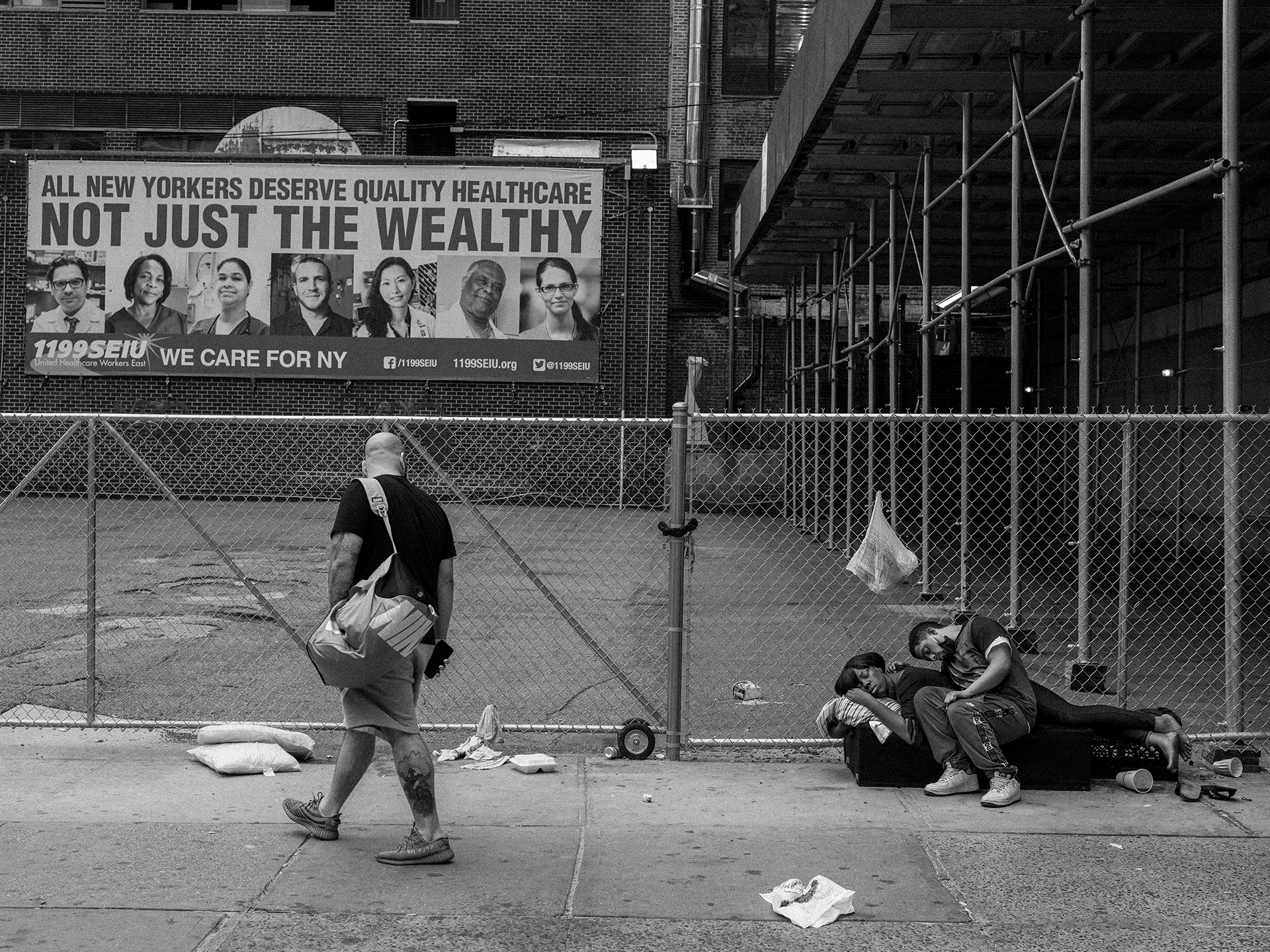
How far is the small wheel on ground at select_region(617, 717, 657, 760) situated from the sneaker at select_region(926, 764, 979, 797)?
1.49 metres

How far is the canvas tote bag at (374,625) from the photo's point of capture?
5.20 m

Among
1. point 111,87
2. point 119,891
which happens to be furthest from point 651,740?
point 111,87

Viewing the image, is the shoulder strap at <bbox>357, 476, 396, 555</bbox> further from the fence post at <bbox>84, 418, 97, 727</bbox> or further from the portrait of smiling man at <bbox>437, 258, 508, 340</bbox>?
the portrait of smiling man at <bbox>437, 258, 508, 340</bbox>

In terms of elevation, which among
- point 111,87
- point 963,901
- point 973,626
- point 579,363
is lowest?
point 963,901

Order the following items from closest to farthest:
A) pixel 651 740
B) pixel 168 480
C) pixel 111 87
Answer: pixel 651 740, pixel 168 480, pixel 111 87

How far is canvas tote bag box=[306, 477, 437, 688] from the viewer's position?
17.0 feet

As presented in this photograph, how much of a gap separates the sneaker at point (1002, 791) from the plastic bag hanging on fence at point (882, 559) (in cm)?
225

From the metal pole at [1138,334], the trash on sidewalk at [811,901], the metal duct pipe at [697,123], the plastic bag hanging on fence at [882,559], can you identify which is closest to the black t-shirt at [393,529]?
the trash on sidewalk at [811,901]

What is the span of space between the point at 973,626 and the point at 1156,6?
5654 mm

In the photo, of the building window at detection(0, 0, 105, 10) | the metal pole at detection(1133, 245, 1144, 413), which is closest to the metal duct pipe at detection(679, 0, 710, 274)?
the metal pole at detection(1133, 245, 1144, 413)

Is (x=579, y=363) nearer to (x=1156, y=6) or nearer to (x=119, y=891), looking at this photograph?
(x=1156, y=6)

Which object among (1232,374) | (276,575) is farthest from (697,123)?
(1232,374)

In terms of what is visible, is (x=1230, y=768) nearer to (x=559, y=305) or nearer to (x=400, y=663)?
(x=400, y=663)

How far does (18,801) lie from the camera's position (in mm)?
6141
